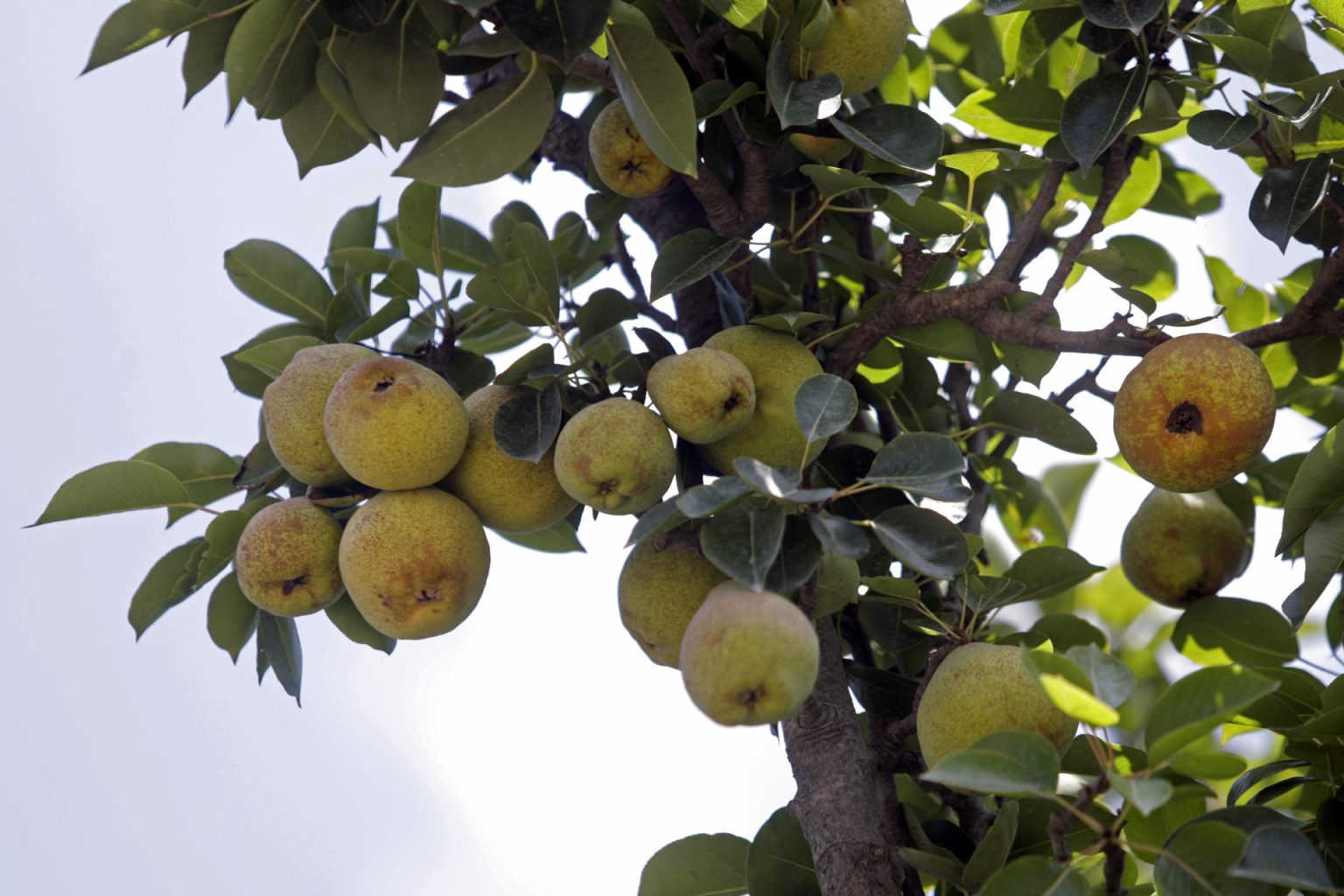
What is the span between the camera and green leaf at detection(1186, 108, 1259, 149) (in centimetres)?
173

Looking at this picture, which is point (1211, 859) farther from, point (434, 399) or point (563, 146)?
point (563, 146)

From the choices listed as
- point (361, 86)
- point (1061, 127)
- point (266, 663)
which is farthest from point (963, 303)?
point (266, 663)

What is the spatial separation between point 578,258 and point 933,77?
806mm

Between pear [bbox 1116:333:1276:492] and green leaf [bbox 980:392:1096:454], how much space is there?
19 centimetres

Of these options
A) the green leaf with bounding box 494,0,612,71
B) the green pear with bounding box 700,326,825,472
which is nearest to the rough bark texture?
the green pear with bounding box 700,326,825,472

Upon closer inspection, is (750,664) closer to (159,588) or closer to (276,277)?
(159,588)

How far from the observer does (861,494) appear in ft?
5.65

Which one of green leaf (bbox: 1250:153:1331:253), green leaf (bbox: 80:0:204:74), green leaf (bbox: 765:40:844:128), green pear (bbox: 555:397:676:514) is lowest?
green leaf (bbox: 1250:153:1331:253)

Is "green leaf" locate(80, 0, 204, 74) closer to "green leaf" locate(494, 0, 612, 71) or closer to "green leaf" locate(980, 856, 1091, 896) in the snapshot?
"green leaf" locate(494, 0, 612, 71)

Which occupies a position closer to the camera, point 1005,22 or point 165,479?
point 165,479

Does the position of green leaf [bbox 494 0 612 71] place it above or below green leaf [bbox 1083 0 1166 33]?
above

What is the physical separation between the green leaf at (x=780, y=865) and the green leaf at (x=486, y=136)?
0.93 meters

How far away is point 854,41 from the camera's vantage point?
68.7 inches

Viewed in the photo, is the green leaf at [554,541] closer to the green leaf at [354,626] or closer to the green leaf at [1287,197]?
the green leaf at [354,626]
